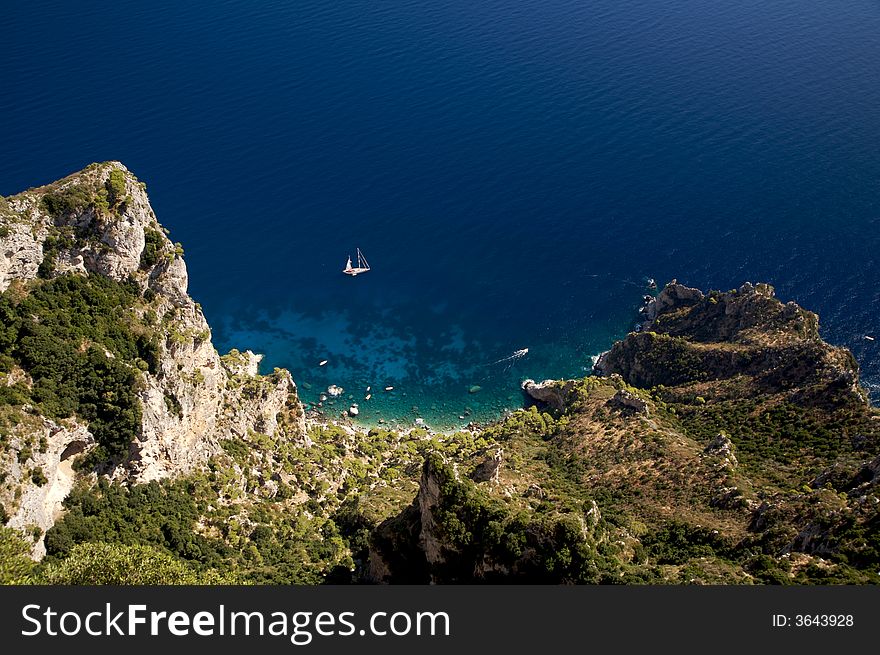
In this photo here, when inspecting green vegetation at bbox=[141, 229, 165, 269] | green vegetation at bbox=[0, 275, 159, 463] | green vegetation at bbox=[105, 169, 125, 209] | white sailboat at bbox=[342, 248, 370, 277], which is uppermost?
white sailboat at bbox=[342, 248, 370, 277]

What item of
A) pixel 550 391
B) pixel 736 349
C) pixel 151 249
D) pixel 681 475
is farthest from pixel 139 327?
pixel 736 349

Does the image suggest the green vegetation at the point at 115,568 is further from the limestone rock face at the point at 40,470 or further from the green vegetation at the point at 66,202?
the green vegetation at the point at 66,202

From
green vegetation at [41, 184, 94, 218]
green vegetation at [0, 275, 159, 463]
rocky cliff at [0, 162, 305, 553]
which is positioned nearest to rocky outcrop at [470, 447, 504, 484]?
rocky cliff at [0, 162, 305, 553]

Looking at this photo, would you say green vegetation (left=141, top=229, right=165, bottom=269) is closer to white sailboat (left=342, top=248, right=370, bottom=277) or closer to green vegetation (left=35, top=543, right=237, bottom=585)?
green vegetation (left=35, top=543, right=237, bottom=585)

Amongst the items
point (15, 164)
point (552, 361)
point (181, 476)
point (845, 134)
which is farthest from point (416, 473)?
point (845, 134)

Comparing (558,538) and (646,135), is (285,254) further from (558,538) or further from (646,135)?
(558,538)

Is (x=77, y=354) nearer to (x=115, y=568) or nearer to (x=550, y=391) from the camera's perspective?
(x=115, y=568)
